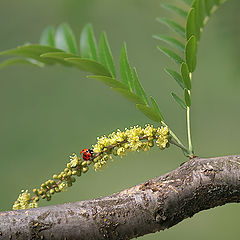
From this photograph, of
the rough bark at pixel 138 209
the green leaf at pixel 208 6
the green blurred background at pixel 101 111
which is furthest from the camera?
the green blurred background at pixel 101 111

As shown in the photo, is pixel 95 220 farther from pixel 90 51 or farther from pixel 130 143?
pixel 90 51

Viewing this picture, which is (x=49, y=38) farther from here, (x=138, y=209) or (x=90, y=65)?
(x=138, y=209)

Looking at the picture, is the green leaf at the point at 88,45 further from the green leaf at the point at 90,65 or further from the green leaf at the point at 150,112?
the green leaf at the point at 150,112

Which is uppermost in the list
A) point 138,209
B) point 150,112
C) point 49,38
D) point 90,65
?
point 49,38

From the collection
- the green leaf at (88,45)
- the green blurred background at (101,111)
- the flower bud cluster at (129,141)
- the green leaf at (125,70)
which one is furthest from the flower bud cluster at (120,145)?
the green blurred background at (101,111)

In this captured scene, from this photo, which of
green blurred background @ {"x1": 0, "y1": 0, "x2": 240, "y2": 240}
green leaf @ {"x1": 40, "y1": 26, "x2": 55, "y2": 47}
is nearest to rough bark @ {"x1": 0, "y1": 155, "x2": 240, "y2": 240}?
green leaf @ {"x1": 40, "y1": 26, "x2": 55, "y2": 47}

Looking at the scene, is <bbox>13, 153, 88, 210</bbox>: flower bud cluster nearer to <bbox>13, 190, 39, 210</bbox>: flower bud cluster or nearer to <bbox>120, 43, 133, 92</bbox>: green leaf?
<bbox>13, 190, 39, 210</bbox>: flower bud cluster

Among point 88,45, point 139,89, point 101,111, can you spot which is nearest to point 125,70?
point 139,89
